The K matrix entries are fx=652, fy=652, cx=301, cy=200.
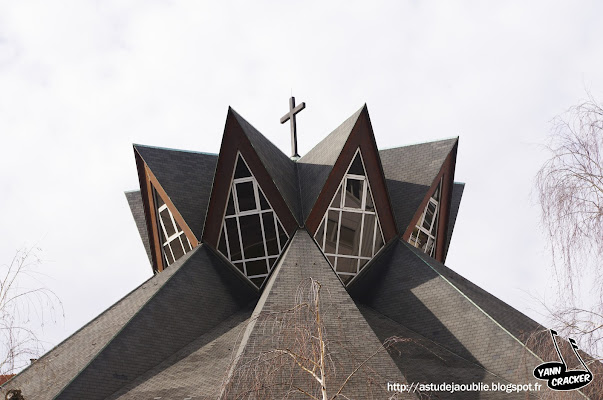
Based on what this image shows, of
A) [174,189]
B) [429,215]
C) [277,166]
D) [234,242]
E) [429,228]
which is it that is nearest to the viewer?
[234,242]

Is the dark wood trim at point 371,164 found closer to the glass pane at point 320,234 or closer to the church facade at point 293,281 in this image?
the church facade at point 293,281

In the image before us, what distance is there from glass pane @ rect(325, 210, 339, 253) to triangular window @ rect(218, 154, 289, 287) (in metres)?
1.56

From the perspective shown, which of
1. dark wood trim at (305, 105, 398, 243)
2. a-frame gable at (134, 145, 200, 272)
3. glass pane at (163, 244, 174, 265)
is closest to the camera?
dark wood trim at (305, 105, 398, 243)

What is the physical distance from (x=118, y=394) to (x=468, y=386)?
843 centimetres

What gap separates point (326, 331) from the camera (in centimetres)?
1296

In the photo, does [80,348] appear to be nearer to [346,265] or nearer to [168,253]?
[168,253]

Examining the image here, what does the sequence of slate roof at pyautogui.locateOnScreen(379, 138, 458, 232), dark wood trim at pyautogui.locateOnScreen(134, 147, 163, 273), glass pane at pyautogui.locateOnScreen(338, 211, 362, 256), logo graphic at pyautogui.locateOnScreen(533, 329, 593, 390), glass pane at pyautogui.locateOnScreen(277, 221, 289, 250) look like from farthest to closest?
dark wood trim at pyautogui.locateOnScreen(134, 147, 163, 273) < slate roof at pyautogui.locateOnScreen(379, 138, 458, 232) < glass pane at pyautogui.locateOnScreen(338, 211, 362, 256) < glass pane at pyautogui.locateOnScreen(277, 221, 289, 250) < logo graphic at pyautogui.locateOnScreen(533, 329, 593, 390)

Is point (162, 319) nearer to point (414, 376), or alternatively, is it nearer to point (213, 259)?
point (213, 259)

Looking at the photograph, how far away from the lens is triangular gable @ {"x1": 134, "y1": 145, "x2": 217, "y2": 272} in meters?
22.9

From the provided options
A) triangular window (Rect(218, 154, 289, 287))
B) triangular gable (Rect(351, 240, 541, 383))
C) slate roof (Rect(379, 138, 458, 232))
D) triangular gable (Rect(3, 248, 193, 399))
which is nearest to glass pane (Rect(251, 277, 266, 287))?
triangular window (Rect(218, 154, 289, 287))

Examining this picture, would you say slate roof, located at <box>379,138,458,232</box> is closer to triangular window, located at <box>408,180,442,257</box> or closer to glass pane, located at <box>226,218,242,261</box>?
triangular window, located at <box>408,180,442,257</box>

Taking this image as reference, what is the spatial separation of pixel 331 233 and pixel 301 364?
528 inches

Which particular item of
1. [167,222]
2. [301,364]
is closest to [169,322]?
[167,222]

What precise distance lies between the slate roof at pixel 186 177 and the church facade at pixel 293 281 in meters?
0.06
